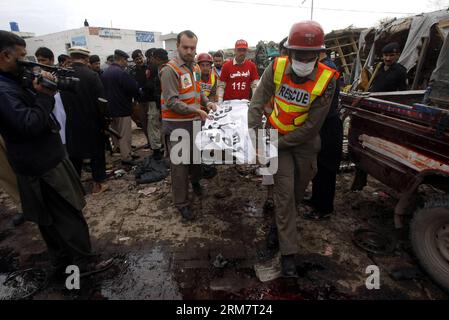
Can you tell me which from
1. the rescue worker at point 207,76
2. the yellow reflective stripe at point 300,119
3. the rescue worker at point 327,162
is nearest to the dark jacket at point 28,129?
the yellow reflective stripe at point 300,119

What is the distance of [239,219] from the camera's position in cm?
339

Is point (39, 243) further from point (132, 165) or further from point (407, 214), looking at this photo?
point (407, 214)

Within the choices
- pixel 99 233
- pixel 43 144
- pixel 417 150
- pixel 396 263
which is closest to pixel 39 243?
pixel 99 233

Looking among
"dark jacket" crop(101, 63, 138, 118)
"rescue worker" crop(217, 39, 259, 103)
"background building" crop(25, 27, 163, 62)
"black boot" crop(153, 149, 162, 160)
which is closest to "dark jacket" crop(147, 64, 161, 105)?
"dark jacket" crop(101, 63, 138, 118)

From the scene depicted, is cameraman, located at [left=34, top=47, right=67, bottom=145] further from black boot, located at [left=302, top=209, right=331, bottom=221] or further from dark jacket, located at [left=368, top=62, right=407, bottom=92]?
dark jacket, located at [left=368, top=62, right=407, bottom=92]

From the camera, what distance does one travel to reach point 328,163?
3176 millimetres

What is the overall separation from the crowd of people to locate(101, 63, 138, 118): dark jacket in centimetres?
93

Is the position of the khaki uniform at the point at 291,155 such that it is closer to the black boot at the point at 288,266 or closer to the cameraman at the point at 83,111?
the black boot at the point at 288,266

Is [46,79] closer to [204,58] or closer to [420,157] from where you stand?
[420,157]

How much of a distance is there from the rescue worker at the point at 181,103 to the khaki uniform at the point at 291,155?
33.5 inches

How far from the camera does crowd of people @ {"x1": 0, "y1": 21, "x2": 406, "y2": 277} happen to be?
1.89m

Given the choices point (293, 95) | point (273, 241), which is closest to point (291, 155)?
point (293, 95)

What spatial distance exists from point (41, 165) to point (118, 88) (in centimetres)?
336

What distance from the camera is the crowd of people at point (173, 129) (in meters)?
1.89
